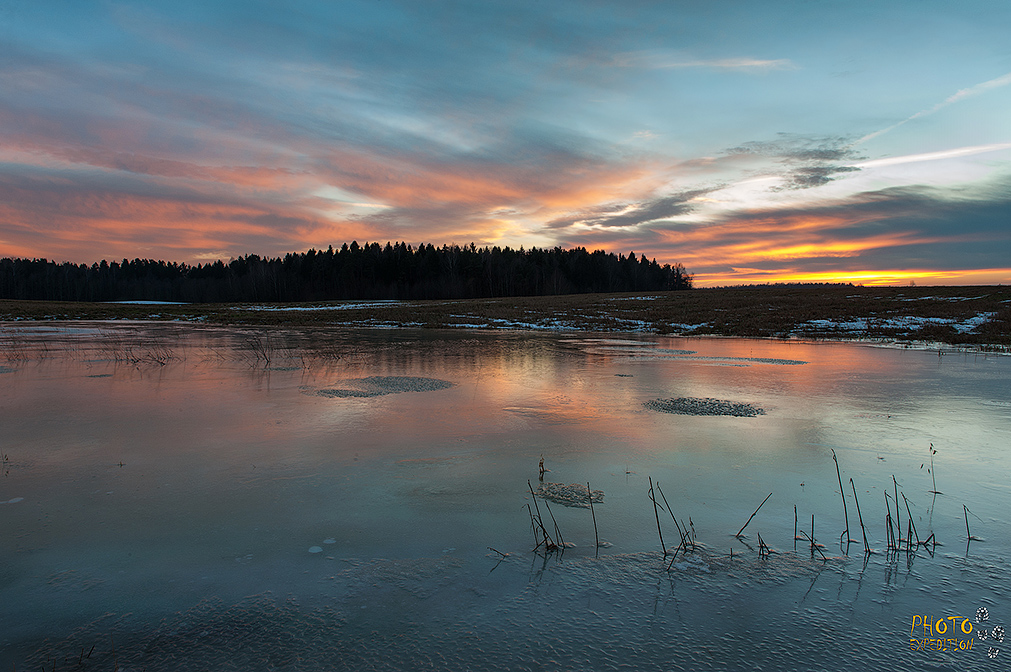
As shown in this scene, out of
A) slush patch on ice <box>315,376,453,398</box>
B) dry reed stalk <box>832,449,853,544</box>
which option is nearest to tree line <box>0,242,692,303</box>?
slush patch on ice <box>315,376,453,398</box>

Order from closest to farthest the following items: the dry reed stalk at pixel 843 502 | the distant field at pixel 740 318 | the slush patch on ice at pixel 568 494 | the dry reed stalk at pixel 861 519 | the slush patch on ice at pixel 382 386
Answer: the dry reed stalk at pixel 861 519 → the dry reed stalk at pixel 843 502 → the slush patch on ice at pixel 568 494 → the slush patch on ice at pixel 382 386 → the distant field at pixel 740 318

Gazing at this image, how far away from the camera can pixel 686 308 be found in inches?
1266

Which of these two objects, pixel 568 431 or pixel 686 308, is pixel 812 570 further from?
pixel 686 308

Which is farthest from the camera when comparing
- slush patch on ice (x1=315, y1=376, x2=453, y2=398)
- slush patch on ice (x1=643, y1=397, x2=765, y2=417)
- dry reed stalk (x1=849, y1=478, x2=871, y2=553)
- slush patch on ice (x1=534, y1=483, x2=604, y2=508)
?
slush patch on ice (x1=315, y1=376, x2=453, y2=398)

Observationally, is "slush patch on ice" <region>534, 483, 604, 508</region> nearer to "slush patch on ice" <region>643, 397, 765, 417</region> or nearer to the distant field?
"slush patch on ice" <region>643, 397, 765, 417</region>

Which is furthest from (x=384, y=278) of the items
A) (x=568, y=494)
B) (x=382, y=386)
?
(x=568, y=494)

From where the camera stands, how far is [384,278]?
91875 mm

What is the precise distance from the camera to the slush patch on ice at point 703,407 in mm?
7172

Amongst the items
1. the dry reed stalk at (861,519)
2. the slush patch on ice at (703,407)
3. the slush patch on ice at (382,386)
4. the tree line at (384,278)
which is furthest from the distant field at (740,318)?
the tree line at (384,278)

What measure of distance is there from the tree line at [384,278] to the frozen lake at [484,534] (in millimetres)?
73961

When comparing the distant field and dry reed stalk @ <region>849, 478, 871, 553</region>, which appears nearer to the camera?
dry reed stalk @ <region>849, 478, 871, 553</region>

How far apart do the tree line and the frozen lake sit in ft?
243

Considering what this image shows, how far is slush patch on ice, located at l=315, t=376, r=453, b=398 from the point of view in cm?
841

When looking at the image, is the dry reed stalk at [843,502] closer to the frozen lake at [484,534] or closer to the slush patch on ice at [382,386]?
the frozen lake at [484,534]
